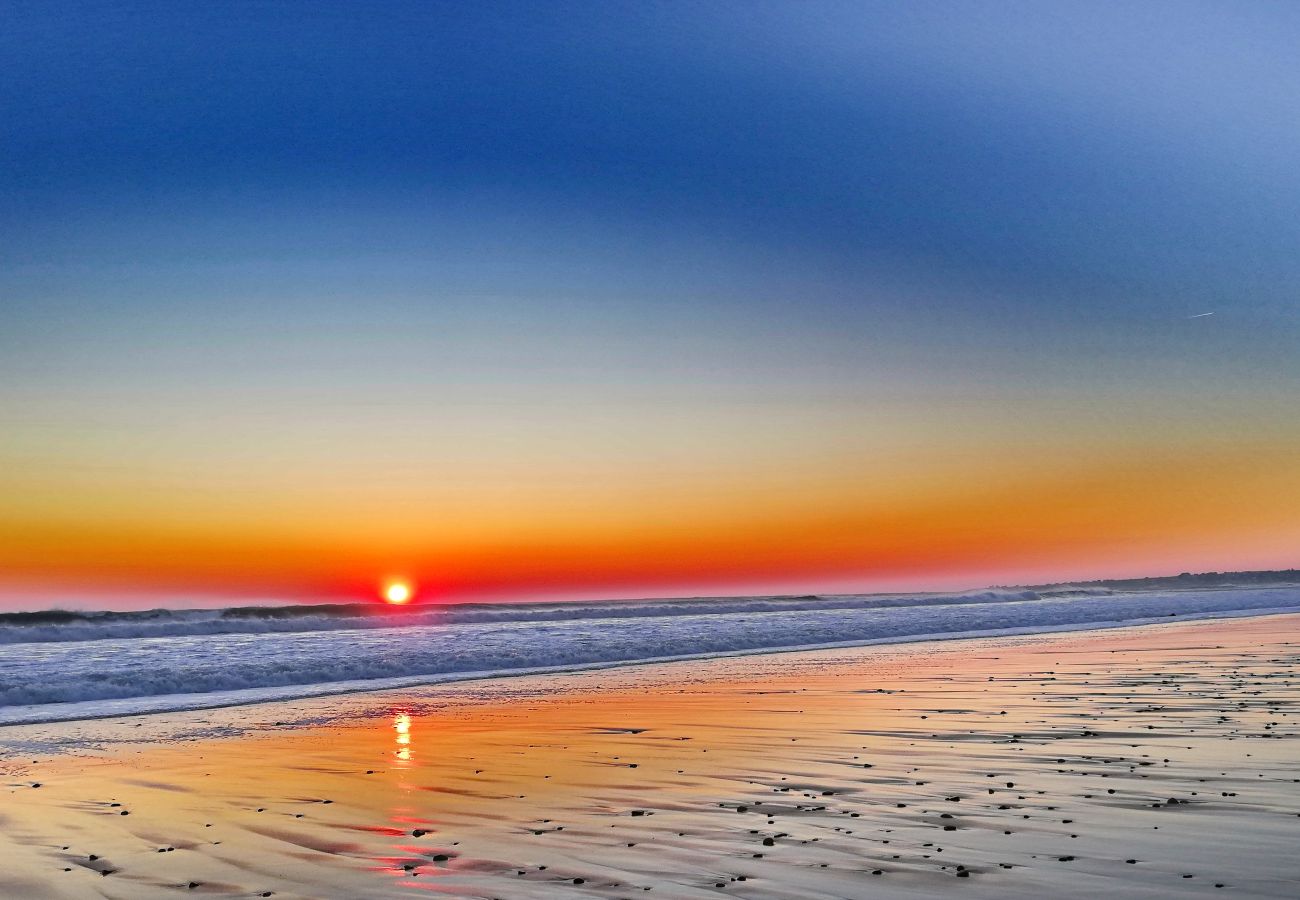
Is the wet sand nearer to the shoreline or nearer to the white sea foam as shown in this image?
the shoreline

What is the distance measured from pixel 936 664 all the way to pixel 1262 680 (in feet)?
26.6

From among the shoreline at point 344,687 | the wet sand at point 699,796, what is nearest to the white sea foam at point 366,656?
the shoreline at point 344,687

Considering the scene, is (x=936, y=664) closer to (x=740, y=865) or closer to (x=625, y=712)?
(x=625, y=712)

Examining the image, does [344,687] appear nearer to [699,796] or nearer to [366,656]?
[366,656]

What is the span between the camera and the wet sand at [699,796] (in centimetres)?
670

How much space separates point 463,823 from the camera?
881 cm

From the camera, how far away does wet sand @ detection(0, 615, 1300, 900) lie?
6695 mm

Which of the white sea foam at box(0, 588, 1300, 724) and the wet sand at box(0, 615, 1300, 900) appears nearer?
the wet sand at box(0, 615, 1300, 900)

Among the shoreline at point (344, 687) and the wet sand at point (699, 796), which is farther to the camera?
the shoreline at point (344, 687)

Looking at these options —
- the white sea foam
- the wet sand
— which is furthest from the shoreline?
the wet sand

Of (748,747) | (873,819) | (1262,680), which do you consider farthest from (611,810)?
(1262,680)

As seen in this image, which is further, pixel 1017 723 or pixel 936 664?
pixel 936 664

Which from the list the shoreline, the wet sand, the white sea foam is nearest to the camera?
the wet sand

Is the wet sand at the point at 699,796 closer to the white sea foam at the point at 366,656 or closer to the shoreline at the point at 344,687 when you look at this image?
the shoreline at the point at 344,687
